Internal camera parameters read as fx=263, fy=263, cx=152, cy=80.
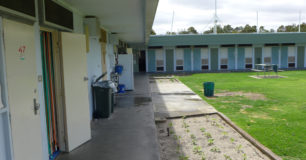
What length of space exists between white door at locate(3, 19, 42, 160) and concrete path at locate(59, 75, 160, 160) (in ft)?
3.83

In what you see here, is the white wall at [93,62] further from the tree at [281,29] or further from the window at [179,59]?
the tree at [281,29]

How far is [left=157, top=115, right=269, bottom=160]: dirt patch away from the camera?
4996 mm

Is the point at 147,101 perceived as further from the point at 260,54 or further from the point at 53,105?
the point at 260,54

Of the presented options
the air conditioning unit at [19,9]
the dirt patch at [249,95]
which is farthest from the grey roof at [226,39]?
the air conditioning unit at [19,9]

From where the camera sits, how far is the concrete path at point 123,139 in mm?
4453

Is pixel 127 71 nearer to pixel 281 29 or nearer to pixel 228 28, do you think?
pixel 228 28

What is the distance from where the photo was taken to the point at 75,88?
15.9ft

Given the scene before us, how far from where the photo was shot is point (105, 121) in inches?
264

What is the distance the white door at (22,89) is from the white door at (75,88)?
3.31 ft

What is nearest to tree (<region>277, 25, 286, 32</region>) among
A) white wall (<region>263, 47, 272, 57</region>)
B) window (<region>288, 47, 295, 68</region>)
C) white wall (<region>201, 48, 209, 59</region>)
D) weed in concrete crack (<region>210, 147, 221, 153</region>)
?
window (<region>288, 47, 295, 68</region>)

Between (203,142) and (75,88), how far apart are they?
2948mm

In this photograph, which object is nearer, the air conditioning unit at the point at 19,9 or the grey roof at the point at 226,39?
the air conditioning unit at the point at 19,9

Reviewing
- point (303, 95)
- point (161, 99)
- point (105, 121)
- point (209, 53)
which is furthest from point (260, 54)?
point (105, 121)

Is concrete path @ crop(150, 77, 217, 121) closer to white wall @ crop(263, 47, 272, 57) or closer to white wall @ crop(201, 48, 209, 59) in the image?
white wall @ crop(201, 48, 209, 59)
